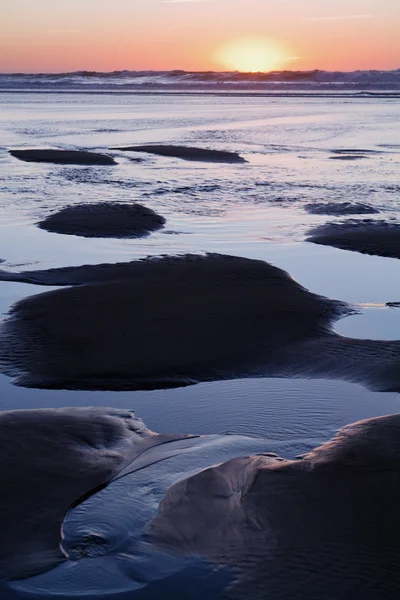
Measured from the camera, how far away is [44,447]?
213 inches

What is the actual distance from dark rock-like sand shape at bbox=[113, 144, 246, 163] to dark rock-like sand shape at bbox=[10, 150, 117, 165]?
7.16 ft

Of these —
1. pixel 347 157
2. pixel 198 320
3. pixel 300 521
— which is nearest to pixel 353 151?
pixel 347 157

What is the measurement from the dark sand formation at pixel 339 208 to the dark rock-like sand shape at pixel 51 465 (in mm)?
10098

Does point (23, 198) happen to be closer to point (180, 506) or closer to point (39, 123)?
point (180, 506)

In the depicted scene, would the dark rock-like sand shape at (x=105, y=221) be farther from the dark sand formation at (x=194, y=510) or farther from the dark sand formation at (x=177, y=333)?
the dark sand formation at (x=194, y=510)

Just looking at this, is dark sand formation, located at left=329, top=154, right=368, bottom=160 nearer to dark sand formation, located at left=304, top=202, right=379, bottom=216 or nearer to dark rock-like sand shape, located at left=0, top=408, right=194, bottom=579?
dark sand formation, located at left=304, top=202, right=379, bottom=216

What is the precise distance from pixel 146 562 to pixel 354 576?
108 cm

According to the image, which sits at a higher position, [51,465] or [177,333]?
[177,333]

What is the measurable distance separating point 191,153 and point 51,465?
2105 cm

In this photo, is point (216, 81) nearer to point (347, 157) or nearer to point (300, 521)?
point (347, 157)

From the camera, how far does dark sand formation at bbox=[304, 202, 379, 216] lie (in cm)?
1532

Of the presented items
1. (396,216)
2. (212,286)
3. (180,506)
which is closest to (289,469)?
(180,506)

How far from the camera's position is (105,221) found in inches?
547

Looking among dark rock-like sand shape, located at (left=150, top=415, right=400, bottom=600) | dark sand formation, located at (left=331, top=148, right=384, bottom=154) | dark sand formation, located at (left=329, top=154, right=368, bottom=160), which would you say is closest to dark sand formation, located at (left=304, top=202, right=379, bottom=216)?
dark sand formation, located at (left=329, top=154, right=368, bottom=160)
